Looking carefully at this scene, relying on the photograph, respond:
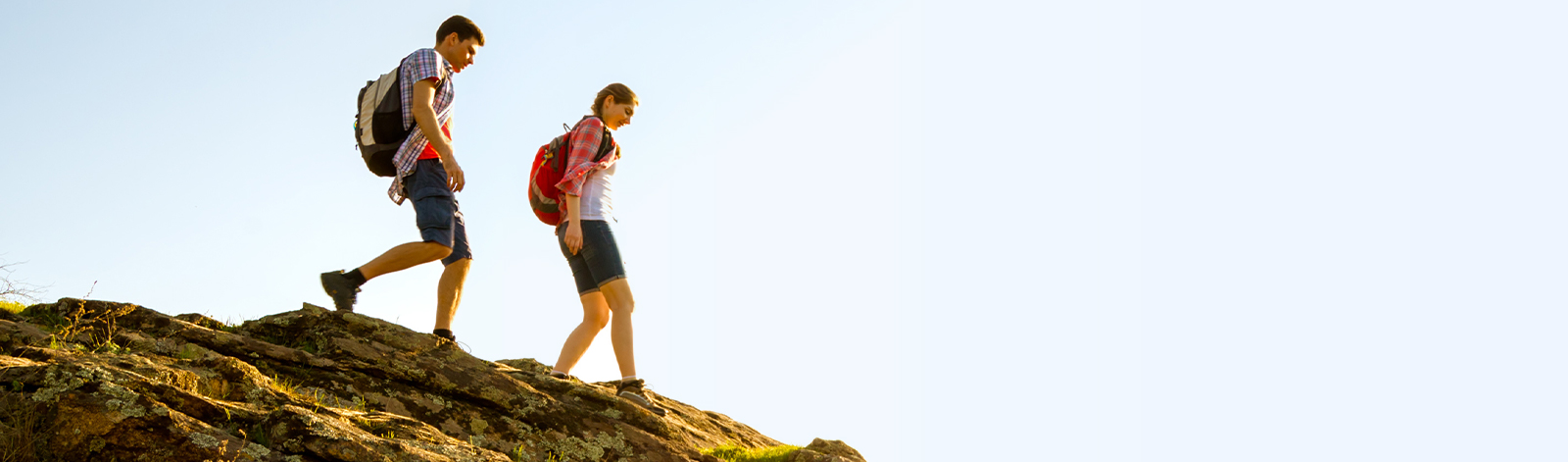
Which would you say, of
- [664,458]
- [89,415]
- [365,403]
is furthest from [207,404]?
[664,458]

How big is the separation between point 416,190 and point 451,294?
0.77 meters

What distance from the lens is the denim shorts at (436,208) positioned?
647 centimetres


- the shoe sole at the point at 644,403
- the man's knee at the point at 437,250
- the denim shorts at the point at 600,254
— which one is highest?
the denim shorts at the point at 600,254

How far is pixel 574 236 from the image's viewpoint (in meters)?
6.99

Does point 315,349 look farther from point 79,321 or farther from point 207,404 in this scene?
point 207,404

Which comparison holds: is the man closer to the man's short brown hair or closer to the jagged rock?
the man's short brown hair

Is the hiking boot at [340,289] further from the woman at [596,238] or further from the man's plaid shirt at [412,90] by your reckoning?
the woman at [596,238]

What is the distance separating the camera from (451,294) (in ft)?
22.5

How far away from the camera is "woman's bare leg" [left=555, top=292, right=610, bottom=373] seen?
7137 mm

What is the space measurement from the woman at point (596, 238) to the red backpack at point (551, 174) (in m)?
0.03

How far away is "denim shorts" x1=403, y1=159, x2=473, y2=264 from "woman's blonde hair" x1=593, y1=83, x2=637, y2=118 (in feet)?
4.34

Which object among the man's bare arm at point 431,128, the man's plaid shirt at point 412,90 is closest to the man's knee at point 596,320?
the man's bare arm at point 431,128

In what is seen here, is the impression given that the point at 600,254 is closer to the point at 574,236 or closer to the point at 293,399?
the point at 574,236

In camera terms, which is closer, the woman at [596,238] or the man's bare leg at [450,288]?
the man's bare leg at [450,288]
